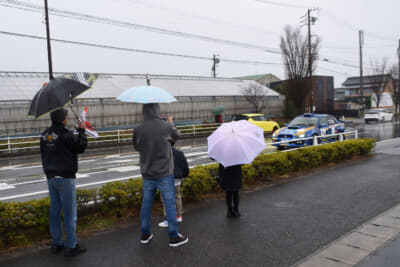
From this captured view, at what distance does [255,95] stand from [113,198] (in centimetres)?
2999

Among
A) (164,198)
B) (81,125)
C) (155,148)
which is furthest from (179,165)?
(81,125)

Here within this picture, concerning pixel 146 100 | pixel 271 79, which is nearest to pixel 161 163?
pixel 146 100

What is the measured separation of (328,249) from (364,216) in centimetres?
166

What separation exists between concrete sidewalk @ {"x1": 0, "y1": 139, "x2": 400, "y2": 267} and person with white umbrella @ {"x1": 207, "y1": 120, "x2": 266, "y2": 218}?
0.69 meters

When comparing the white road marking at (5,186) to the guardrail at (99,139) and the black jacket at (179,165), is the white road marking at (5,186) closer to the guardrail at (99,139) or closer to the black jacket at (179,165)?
the black jacket at (179,165)

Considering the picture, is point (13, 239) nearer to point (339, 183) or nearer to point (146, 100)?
point (146, 100)

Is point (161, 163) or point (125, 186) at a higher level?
point (161, 163)

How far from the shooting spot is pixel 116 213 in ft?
17.7

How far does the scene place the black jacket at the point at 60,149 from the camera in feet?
13.0

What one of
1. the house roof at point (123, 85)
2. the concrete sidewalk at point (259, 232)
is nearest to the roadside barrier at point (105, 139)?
the house roof at point (123, 85)

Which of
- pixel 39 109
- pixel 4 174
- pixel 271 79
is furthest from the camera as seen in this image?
pixel 271 79

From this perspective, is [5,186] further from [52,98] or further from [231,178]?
[231,178]

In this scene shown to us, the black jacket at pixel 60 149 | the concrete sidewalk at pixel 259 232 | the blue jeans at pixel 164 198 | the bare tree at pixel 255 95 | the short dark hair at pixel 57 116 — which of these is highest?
the bare tree at pixel 255 95

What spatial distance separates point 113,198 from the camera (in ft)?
17.8
